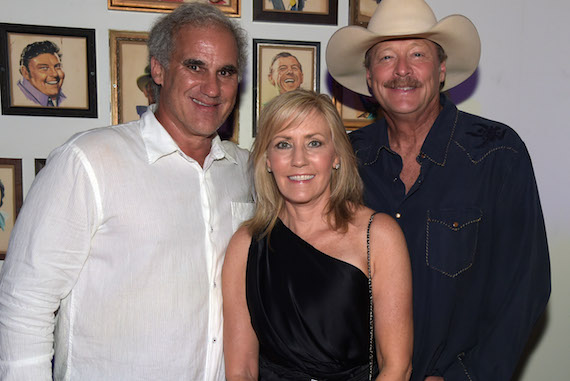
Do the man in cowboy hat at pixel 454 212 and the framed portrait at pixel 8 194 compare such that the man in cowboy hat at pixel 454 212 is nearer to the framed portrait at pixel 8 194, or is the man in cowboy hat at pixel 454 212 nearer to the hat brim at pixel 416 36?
the hat brim at pixel 416 36

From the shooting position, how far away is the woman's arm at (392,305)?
5.30 ft

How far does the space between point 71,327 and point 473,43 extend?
201 cm

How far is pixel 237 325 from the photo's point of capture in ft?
6.00

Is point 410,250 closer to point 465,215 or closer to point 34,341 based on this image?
point 465,215

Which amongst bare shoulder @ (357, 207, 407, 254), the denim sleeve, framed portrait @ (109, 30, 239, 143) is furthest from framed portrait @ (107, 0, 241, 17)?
the denim sleeve

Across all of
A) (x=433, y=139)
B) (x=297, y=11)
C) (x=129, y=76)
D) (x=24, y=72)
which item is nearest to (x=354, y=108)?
(x=297, y=11)

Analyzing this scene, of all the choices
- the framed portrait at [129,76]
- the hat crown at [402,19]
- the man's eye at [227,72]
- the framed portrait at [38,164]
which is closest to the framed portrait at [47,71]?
the framed portrait at [129,76]

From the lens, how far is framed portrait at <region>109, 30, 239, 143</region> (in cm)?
245

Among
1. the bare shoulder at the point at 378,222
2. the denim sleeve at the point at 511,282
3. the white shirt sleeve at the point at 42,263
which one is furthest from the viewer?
the denim sleeve at the point at 511,282

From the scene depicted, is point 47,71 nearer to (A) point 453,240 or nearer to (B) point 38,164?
(B) point 38,164

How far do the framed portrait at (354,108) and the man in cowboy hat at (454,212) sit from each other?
0.63m

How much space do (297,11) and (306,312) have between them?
1633 mm

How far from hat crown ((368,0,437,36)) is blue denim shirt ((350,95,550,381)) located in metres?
0.48

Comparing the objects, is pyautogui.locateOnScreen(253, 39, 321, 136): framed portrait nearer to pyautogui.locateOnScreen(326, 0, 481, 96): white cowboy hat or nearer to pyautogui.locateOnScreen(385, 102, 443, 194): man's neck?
pyautogui.locateOnScreen(326, 0, 481, 96): white cowboy hat
